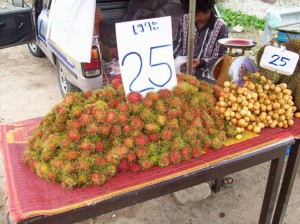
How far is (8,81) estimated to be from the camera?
18.2ft

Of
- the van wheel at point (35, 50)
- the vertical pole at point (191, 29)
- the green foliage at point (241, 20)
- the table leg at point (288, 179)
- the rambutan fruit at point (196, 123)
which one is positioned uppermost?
the vertical pole at point (191, 29)

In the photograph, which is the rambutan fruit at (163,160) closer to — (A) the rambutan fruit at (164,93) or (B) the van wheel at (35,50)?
(A) the rambutan fruit at (164,93)

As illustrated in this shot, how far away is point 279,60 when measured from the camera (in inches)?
75.9

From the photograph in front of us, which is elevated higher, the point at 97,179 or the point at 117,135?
the point at 117,135

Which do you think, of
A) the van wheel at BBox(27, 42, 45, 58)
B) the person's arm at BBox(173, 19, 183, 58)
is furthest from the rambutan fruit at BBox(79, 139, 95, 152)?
→ the van wheel at BBox(27, 42, 45, 58)

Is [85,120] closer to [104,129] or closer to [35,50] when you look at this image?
[104,129]

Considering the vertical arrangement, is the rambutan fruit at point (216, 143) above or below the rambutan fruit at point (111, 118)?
below

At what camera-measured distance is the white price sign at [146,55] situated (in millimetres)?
1521

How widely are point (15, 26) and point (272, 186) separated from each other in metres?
3.17

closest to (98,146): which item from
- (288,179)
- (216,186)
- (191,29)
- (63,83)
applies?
(191,29)

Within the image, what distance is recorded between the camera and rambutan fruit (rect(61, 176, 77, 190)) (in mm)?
1317

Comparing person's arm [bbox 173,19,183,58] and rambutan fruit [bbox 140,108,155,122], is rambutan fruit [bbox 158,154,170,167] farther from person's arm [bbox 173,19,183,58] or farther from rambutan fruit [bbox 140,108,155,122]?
person's arm [bbox 173,19,183,58]

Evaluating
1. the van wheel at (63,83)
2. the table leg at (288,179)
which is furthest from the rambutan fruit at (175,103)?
the van wheel at (63,83)

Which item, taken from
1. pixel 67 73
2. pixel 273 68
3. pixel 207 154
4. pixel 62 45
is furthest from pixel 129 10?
pixel 207 154
